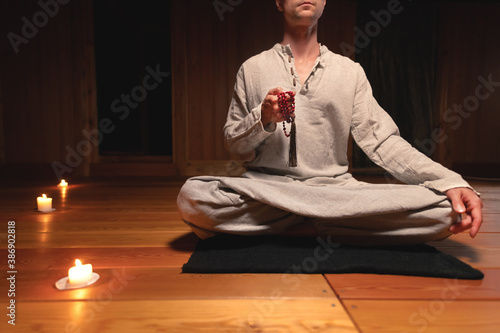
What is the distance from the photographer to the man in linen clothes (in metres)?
1.26

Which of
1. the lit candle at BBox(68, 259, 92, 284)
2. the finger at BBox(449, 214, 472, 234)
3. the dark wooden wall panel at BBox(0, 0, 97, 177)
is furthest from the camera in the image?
the dark wooden wall panel at BBox(0, 0, 97, 177)

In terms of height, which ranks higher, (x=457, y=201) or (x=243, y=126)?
(x=243, y=126)

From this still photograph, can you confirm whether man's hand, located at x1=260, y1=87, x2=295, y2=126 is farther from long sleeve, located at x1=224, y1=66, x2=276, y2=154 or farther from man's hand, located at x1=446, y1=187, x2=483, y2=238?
man's hand, located at x1=446, y1=187, x2=483, y2=238

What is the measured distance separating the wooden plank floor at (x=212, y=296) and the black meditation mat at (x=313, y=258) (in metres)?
0.03

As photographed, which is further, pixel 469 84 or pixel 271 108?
pixel 469 84

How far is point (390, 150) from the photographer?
4.72 ft

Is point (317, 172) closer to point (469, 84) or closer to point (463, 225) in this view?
point (463, 225)

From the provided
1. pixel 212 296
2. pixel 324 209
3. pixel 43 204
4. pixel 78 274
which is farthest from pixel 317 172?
pixel 43 204

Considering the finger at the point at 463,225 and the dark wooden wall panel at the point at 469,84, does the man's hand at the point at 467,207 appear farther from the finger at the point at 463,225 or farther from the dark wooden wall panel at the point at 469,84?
the dark wooden wall panel at the point at 469,84

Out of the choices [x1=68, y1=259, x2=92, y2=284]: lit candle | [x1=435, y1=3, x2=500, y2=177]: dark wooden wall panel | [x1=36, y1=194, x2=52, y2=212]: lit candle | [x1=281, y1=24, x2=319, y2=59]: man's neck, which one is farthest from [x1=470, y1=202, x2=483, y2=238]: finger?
[x1=435, y1=3, x2=500, y2=177]: dark wooden wall panel

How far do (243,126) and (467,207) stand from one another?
2.76 feet

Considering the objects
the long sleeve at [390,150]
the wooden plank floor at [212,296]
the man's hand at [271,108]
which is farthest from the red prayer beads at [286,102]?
the wooden plank floor at [212,296]

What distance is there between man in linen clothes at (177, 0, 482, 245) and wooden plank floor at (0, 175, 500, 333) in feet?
0.74

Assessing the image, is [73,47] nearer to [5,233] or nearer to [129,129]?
[129,129]
